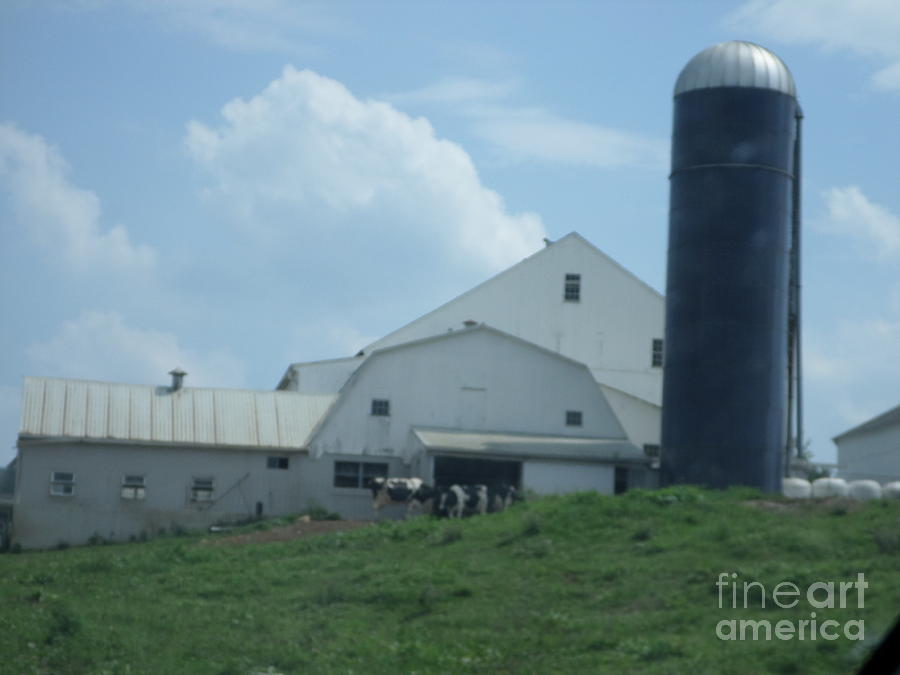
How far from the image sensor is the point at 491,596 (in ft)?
56.2

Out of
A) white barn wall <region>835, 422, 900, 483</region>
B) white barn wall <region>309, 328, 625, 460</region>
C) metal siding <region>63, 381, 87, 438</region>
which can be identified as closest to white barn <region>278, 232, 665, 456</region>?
white barn wall <region>309, 328, 625, 460</region>

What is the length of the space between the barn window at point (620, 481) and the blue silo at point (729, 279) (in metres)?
5.29

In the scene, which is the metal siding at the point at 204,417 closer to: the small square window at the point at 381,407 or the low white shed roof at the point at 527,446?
the small square window at the point at 381,407

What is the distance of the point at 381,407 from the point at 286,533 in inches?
357

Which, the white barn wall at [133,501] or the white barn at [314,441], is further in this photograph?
the white barn at [314,441]

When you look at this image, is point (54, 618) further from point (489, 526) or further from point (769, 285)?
point (769, 285)

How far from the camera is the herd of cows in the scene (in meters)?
30.7

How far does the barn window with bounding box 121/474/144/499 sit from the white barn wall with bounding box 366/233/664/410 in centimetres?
1449

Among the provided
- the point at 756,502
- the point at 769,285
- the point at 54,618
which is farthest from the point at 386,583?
the point at 769,285

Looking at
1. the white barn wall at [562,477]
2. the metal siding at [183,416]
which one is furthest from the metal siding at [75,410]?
the white barn wall at [562,477]

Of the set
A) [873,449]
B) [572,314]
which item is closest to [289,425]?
[572,314]

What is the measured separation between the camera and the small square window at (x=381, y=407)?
37.1 meters

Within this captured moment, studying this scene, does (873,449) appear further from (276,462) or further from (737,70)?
(276,462)

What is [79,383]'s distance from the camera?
123ft
